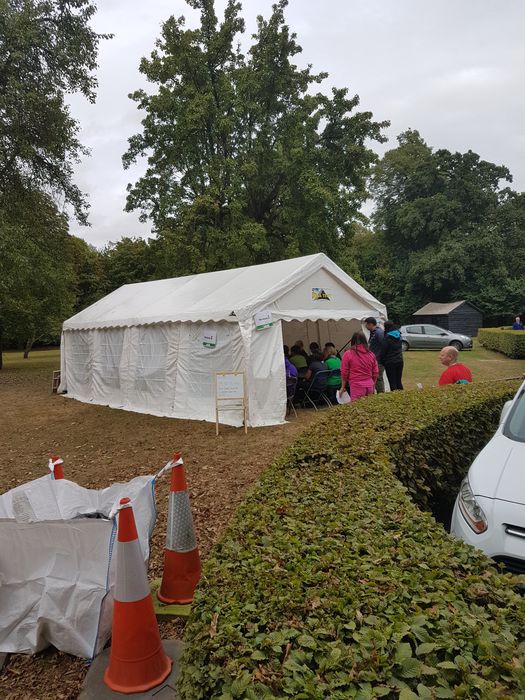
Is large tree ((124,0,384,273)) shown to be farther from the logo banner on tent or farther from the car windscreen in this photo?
the car windscreen

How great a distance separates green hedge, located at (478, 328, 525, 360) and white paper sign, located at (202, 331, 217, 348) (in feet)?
57.4

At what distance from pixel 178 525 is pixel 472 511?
6.54 feet

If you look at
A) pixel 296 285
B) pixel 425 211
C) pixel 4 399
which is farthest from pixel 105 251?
pixel 296 285

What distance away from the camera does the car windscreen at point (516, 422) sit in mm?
3781

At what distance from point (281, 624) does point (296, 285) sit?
8.77 meters

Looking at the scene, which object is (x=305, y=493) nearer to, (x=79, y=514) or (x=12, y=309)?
(x=79, y=514)

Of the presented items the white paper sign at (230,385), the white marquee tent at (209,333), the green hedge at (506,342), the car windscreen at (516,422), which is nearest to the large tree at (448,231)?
the green hedge at (506,342)

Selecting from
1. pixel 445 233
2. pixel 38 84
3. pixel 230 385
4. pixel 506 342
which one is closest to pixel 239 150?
pixel 38 84

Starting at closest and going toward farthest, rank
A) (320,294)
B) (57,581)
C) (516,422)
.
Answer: (57,581) < (516,422) < (320,294)

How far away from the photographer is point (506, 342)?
23.5m

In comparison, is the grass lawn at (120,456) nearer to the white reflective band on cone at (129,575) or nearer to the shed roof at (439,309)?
the white reflective band on cone at (129,575)

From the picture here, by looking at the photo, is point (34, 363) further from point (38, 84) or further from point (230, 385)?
point (230, 385)

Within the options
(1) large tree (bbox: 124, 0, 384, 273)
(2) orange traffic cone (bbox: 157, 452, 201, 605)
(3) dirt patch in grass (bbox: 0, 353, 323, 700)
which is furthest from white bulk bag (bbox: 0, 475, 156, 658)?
(1) large tree (bbox: 124, 0, 384, 273)

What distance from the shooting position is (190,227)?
2302 cm
